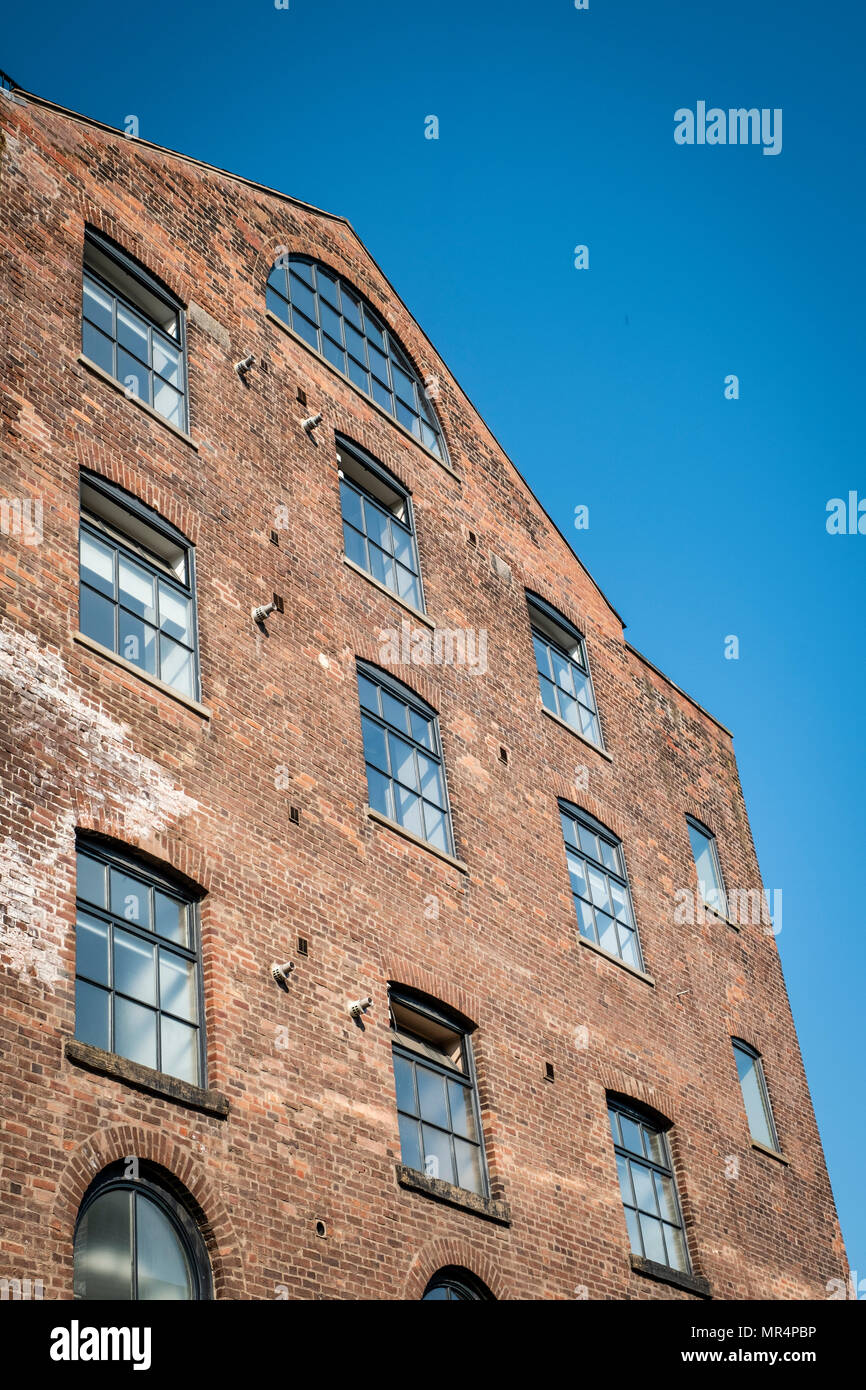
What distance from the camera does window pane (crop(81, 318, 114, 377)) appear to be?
14711mm

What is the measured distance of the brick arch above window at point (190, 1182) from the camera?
33.3ft

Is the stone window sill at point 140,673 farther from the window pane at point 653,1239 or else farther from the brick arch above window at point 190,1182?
the window pane at point 653,1239

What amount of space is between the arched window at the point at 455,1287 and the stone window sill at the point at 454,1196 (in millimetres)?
542

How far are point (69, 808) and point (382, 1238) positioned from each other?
14.2ft

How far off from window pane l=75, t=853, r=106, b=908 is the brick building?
0.02 metres

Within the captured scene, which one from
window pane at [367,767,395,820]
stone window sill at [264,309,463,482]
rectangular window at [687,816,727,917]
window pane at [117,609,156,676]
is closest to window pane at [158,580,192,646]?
window pane at [117,609,156,676]

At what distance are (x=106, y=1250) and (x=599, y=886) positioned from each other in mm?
9640

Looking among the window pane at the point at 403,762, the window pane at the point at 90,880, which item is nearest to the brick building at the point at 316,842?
the window pane at the point at 90,880

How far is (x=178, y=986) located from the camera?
1174cm

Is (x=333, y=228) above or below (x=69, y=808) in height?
above

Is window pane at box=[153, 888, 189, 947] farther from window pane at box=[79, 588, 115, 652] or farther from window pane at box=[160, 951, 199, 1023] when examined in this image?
window pane at box=[79, 588, 115, 652]
